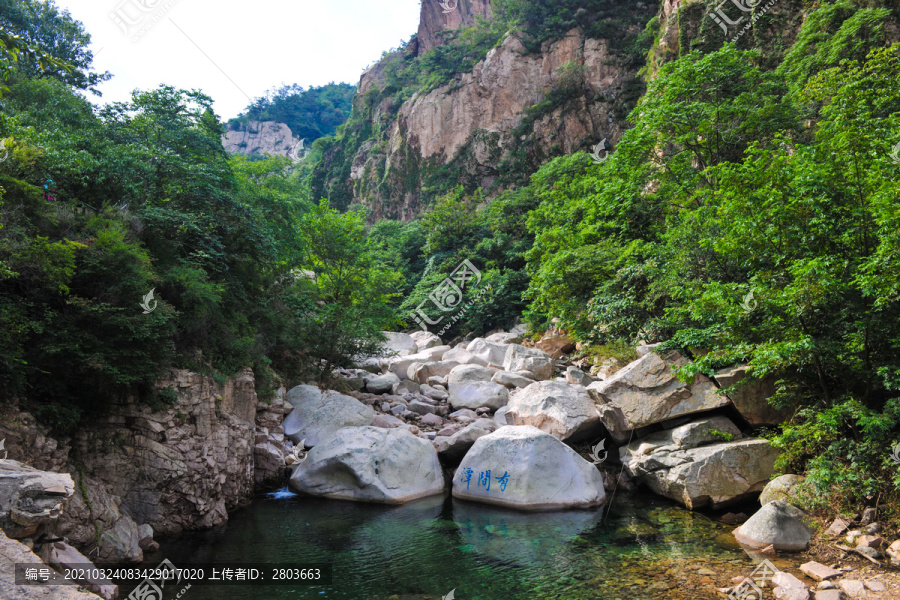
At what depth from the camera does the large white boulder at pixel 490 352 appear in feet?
62.4

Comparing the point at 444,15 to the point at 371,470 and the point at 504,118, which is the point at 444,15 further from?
the point at 371,470

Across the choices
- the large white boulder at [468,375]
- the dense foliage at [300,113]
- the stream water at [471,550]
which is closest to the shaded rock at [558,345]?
the large white boulder at [468,375]

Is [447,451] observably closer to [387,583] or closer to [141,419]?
[387,583]

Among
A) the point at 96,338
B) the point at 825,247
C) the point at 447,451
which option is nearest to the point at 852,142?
the point at 825,247

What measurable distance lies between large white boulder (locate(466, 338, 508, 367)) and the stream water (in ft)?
29.9

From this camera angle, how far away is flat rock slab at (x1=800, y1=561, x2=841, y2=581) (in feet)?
20.7

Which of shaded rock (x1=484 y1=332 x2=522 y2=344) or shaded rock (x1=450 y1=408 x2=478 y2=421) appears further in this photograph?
shaded rock (x1=484 y1=332 x2=522 y2=344)

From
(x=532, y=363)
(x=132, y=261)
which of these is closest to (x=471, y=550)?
(x=132, y=261)

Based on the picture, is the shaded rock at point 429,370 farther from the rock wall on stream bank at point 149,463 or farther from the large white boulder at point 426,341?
the rock wall on stream bank at point 149,463

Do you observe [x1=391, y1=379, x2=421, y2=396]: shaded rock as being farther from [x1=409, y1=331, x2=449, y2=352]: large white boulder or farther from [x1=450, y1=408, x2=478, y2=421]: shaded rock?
[x1=409, y1=331, x2=449, y2=352]: large white boulder

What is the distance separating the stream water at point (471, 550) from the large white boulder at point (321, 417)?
2.27 m

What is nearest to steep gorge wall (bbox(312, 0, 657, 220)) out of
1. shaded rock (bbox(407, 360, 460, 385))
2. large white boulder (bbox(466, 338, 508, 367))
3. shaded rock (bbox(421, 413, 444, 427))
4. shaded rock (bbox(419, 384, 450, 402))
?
large white boulder (bbox(466, 338, 508, 367))

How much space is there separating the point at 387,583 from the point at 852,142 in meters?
9.32

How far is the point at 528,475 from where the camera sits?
976cm
